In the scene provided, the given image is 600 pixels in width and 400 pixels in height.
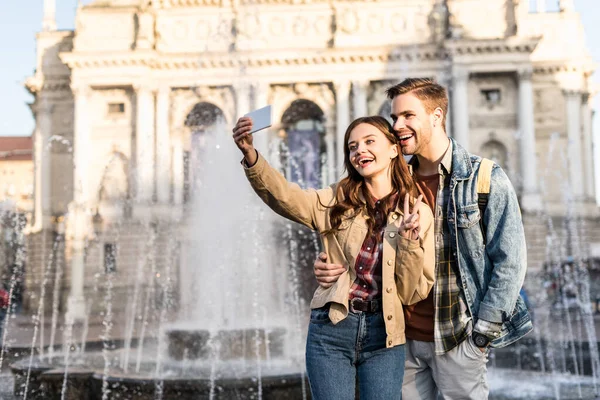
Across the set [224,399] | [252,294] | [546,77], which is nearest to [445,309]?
[224,399]

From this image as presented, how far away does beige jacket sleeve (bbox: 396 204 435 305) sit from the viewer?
2836mm

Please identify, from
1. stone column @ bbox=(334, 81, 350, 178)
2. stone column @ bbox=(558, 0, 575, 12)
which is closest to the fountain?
stone column @ bbox=(334, 81, 350, 178)

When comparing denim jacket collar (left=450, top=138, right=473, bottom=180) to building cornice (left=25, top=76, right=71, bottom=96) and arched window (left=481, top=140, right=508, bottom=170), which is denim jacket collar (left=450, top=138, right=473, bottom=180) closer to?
arched window (left=481, top=140, right=508, bottom=170)

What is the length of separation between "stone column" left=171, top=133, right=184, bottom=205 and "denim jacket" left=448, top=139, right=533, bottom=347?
3326 cm

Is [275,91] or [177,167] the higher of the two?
[275,91]

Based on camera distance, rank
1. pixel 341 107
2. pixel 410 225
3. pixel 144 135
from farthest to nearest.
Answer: pixel 144 135 < pixel 341 107 < pixel 410 225

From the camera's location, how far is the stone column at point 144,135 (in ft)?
119

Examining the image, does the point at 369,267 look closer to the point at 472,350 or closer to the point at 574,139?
the point at 472,350

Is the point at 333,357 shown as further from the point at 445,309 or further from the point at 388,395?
the point at 445,309

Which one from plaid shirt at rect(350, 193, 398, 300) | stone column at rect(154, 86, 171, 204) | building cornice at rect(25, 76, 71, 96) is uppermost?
building cornice at rect(25, 76, 71, 96)

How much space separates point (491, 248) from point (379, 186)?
55cm

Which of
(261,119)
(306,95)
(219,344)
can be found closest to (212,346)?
(219,344)

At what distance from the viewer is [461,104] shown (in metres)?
35.7

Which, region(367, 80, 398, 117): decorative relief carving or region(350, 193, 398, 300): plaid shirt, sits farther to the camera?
region(367, 80, 398, 117): decorative relief carving
